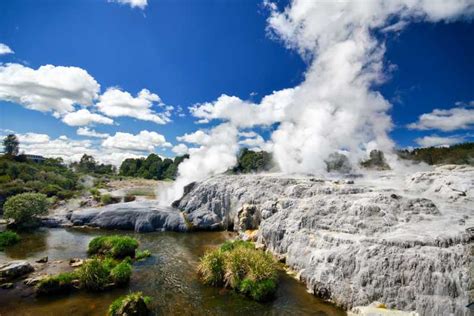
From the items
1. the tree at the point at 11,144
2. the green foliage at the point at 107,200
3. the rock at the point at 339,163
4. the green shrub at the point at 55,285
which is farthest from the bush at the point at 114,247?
the tree at the point at 11,144

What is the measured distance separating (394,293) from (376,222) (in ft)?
17.7

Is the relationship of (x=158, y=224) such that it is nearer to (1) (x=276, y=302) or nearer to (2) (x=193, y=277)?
(2) (x=193, y=277)

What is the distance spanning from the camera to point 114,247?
78.3 ft

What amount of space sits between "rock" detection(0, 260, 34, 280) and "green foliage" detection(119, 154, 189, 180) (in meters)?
91.8

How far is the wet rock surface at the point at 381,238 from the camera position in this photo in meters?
14.7

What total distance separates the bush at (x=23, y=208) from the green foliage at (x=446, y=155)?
193 ft

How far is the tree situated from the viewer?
97062 millimetres

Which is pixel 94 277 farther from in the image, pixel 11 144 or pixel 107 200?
pixel 11 144

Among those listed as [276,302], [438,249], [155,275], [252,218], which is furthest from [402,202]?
[155,275]

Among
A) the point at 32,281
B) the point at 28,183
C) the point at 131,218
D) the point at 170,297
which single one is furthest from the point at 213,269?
the point at 28,183

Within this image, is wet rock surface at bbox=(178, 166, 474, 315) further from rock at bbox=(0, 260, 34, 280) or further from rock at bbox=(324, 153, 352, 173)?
rock at bbox=(0, 260, 34, 280)

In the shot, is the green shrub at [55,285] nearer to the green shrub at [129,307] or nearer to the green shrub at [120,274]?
the green shrub at [120,274]

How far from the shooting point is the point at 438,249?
50.9ft

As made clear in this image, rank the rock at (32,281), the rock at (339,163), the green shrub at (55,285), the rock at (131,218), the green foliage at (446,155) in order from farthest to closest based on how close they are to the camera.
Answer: the green foliage at (446,155) → the rock at (339,163) → the rock at (131,218) → the rock at (32,281) → the green shrub at (55,285)
